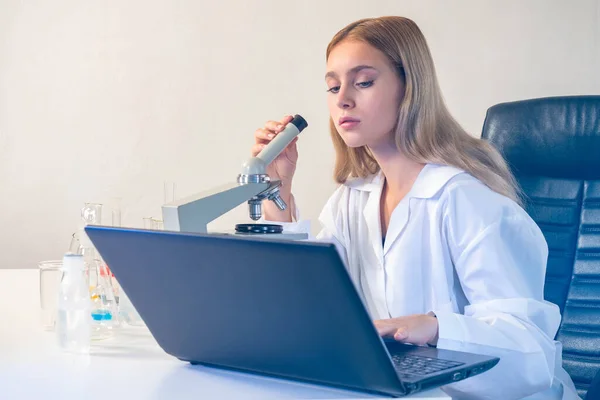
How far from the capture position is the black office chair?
5.34 feet

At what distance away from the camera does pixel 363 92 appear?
4.78 ft

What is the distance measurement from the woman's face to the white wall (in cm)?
116

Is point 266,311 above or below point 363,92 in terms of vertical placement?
below

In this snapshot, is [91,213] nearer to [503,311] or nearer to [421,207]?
[421,207]

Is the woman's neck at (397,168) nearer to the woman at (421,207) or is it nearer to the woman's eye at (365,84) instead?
the woman at (421,207)

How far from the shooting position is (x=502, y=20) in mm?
2645

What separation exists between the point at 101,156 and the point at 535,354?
71.2 inches

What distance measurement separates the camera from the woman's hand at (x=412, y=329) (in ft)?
3.23

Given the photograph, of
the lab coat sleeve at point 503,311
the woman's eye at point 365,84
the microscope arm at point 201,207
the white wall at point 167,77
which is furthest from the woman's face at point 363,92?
the white wall at point 167,77

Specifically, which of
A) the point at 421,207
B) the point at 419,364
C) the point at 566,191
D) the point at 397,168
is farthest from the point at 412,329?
the point at 566,191

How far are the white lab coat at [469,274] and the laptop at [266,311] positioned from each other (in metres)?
0.23

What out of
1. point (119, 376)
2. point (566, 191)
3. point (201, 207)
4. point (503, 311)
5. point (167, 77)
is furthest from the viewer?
point (167, 77)

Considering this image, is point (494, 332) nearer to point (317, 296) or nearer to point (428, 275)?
point (428, 275)

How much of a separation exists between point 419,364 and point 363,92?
71 centimetres
